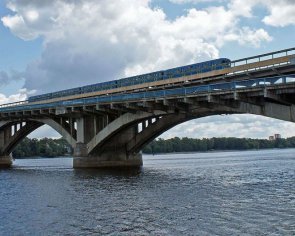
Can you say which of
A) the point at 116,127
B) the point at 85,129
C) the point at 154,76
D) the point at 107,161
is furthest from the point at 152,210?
the point at 107,161

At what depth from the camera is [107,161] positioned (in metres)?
63.8

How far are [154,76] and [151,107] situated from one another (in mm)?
8112

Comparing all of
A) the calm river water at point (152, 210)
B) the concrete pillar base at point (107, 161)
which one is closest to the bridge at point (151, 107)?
the concrete pillar base at point (107, 161)

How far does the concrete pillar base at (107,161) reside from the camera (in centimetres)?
6247

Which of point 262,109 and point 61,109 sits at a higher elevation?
point 61,109

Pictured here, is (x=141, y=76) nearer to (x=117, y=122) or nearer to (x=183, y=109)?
(x=117, y=122)

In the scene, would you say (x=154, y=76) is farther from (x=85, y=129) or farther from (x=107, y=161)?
(x=107, y=161)

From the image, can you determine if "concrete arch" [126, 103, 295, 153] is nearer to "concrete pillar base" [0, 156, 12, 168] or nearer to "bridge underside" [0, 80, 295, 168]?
"bridge underside" [0, 80, 295, 168]

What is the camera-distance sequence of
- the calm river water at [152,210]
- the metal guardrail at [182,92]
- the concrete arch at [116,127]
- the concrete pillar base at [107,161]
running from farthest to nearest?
the concrete pillar base at [107,161], the concrete arch at [116,127], the metal guardrail at [182,92], the calm river water at [152,210]

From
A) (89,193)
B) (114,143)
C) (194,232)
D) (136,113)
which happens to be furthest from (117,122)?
(194,232)

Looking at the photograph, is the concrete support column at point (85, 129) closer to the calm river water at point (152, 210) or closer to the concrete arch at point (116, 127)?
the concrete arch at point (116, 127)

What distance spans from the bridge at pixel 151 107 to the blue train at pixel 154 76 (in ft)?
2.16

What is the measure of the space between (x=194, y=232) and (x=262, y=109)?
18.3 meters

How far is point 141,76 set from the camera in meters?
56.9
